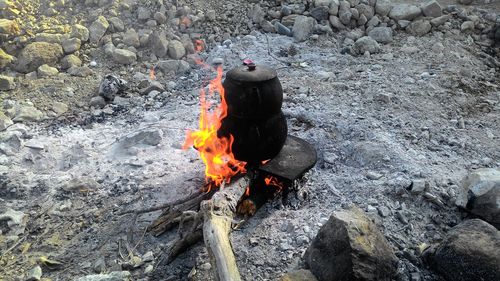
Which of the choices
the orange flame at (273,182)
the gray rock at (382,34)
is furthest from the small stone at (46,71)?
the gray rock at (382,34)

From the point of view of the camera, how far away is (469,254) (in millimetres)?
2736

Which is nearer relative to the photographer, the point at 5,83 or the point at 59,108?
the point at 59,108

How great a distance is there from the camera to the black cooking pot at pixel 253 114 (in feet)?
10.7

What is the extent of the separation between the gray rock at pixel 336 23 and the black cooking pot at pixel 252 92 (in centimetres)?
387

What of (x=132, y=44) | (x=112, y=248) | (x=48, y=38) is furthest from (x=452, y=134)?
(x=48, y=38)

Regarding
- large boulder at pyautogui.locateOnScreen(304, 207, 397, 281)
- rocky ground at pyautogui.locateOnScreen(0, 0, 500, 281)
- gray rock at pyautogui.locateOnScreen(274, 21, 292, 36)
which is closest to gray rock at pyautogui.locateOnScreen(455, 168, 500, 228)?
rocky ground at pyautogui.locateOnScreen(0, 0, 500, 281)

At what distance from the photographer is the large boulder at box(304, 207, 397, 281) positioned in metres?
2.65

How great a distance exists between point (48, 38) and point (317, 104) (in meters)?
4.11

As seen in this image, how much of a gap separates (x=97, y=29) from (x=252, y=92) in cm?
414

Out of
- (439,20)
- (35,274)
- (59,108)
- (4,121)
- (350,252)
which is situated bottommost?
(59,108)

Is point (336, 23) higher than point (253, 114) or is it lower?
lower

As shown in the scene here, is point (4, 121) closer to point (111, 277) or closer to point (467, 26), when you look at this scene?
point (111, 277)

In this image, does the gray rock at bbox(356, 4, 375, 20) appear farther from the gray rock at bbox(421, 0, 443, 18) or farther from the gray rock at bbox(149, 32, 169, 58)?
the gray rock at bbox(149, 32, 169, 58)

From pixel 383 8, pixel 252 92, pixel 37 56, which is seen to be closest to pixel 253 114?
pixel 252 92
